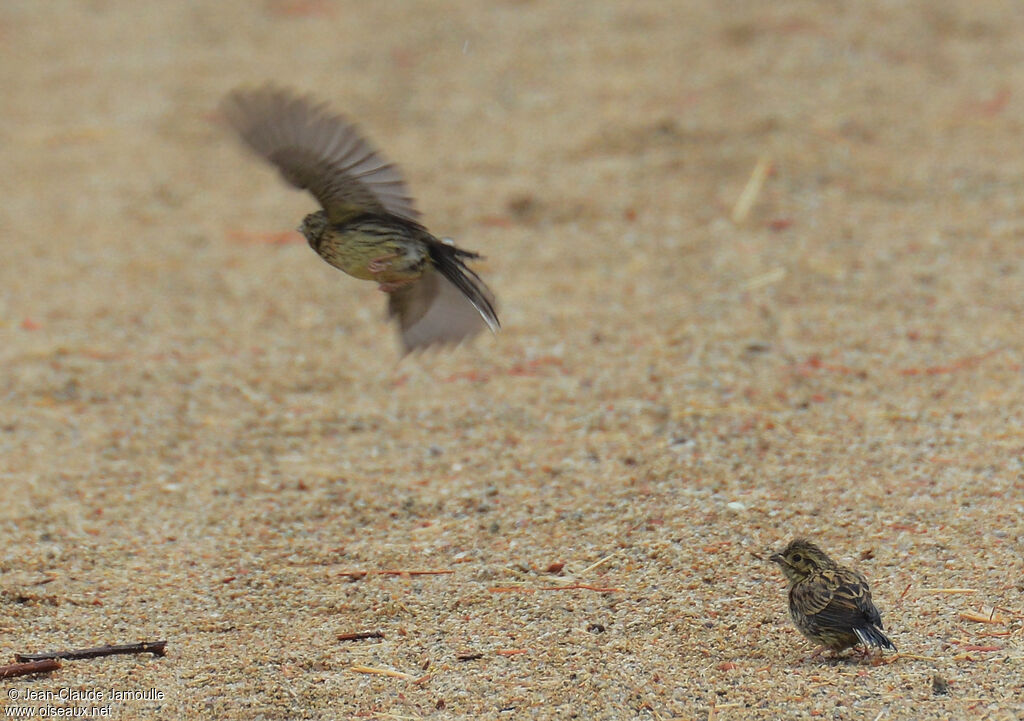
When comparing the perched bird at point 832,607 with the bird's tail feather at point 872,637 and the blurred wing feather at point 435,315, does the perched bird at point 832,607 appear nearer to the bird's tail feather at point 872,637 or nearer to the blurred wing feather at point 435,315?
the bird's tail feather at point 872,637

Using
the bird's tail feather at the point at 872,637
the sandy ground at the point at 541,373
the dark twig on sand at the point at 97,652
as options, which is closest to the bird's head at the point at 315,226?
the sandy ground at the point at 541,373

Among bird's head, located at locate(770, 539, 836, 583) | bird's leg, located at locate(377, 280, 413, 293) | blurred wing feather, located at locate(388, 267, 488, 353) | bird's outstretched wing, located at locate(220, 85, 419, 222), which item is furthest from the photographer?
blurred wing feather, located at locate(388, 267, 488, 353)

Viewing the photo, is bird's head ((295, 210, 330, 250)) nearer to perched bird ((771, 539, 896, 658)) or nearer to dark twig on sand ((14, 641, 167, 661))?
dark twig on sand ((14, 641, 167, 661))

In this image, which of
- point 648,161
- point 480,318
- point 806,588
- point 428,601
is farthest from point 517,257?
point 806,588

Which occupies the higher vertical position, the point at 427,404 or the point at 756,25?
the point at 756,25

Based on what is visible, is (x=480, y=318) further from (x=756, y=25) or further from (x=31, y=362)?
(x=756, y=25)

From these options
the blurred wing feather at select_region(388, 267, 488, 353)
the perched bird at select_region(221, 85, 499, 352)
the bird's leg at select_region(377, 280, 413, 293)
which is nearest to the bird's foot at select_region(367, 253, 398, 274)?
the perched bird at select_region(221, 85, 499, 352)

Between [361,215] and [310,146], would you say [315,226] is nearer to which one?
[361,215]
